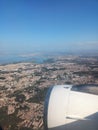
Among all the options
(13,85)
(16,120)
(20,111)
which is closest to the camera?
(16,120)

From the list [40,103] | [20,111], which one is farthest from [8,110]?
[40,103]

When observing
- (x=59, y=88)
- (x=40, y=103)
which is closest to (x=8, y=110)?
(x=40, y=103)

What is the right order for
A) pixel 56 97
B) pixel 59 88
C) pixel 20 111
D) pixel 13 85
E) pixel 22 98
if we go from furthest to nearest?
pixel 13 85
pixel 22 98
pixel 20 111
pixel 59 88
pixel 56 97

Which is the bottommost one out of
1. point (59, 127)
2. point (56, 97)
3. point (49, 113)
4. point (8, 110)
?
point (8, 110)

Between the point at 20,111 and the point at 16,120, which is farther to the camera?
the point at 20,111

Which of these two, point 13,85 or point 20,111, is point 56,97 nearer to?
point 20,111

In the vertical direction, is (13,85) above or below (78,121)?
below

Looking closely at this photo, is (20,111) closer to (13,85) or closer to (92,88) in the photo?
(13,85)
